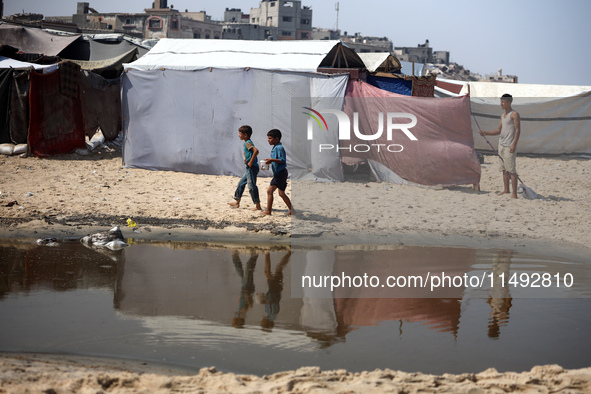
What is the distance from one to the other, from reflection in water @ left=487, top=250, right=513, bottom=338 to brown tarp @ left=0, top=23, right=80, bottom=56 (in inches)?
611

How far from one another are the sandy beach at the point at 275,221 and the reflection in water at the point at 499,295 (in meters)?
0.68

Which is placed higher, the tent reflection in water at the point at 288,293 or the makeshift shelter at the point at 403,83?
the makeshift shelter at the point at 403,83

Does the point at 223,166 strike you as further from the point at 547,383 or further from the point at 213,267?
the point at 547,383

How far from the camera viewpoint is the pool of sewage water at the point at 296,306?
4.34m

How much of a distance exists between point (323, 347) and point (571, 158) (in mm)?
14702

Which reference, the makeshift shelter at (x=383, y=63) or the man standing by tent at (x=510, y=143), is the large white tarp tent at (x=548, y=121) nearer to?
the makeshift shelter at (x=383, y=63)

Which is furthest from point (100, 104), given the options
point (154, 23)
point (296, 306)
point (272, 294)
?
point (154, 23)

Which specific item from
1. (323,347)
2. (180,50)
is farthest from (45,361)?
(180,50)

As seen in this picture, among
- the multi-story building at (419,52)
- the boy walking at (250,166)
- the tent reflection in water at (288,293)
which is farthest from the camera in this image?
the multi-story building at (419,52)

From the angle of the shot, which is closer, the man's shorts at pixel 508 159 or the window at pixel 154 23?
the man's shorts at pixel 508 159

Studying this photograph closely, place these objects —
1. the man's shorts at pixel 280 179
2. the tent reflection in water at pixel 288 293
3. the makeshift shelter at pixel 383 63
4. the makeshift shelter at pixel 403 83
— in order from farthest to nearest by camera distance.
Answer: the makeshift shelter at pixel 383 63 → the makeshift shelter at pixel 403 83 → the man's shorts at pixel 280 179 → the tent reflection in water at pixel 288 293

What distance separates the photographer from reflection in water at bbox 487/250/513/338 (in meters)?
5.10

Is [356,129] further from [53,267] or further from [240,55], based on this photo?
[53,267]

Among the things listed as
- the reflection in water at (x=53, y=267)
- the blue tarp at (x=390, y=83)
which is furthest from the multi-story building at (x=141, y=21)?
the reflection in water at (x=53, y=267)
